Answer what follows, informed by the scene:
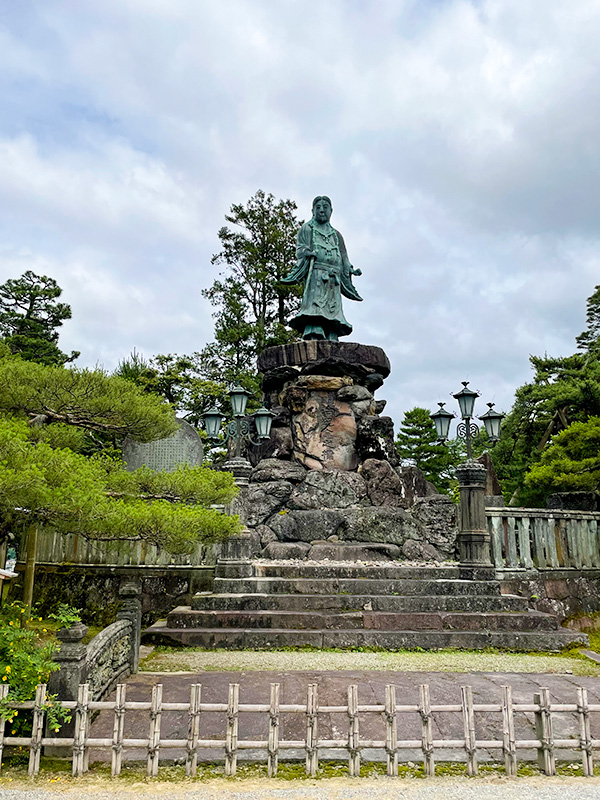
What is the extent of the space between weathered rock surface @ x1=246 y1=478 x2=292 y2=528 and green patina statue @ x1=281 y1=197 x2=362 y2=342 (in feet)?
15.6

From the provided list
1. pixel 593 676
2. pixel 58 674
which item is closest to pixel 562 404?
pixel 593 676

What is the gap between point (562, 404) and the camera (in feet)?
49.0

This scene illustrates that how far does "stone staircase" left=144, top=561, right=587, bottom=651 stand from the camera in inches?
287

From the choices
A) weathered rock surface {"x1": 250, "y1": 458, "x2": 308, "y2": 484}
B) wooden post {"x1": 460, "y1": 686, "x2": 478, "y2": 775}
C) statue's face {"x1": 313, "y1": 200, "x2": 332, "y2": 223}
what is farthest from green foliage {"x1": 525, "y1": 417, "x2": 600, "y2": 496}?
wooden post {"x1": 460, "y1": 686, "x2": 478, "y2": 775}

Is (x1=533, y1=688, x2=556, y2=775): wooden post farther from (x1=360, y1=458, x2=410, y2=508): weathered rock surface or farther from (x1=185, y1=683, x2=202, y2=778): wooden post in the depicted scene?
(x1=360, y1=458, x2=410, y2=508): weathered rock surface

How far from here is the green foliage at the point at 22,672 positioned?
3822 mm

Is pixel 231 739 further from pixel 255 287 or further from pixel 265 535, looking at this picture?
pixel 255 287

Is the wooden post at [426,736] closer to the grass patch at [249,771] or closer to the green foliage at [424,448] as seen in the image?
the grass patch at [249,771]

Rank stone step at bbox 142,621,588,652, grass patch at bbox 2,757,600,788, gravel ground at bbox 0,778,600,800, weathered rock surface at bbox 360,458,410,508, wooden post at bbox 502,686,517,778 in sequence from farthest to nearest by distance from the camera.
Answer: weathered rock surface at bbox 360,458,410,508, stone step at bbox 142,621,588,652, wooden post at bbox 502,686,517,778, grass patch at bbox 2,757,600,788, gravel ground at bbox 0,778,600,800

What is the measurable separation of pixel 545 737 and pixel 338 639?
364 cm

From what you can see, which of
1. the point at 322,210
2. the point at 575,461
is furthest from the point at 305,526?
the point at 322,210

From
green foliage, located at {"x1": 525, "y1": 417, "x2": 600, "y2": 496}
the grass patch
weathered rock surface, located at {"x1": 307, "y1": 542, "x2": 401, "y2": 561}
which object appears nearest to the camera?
the grass patch

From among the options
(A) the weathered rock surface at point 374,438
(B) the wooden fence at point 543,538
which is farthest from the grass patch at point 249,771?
(A) the weathered rock surface at point 374,438

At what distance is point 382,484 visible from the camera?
1231cm
